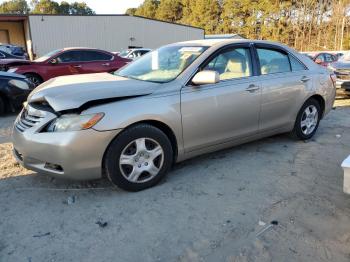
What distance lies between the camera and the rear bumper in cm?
325

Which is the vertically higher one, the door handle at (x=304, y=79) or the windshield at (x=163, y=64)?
the windshield at (x=163, y=64)

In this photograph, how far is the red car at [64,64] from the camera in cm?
1014

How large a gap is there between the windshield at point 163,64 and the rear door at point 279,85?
0.99 metres

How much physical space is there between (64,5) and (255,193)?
3554 inches

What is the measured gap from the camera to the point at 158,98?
3.65 metres

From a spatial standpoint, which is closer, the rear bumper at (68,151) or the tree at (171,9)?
the rear bumper at (68,151)

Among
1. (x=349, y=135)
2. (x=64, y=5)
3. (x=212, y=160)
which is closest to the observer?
(x=212, y=160)

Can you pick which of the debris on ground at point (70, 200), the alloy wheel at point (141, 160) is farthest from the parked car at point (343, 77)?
the debris on ground at point (70, 200)

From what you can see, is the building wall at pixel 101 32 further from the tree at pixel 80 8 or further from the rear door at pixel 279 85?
the tree at pixel 80 8

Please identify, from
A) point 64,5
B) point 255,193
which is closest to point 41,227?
point 255,193

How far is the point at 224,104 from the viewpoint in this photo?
13.5 feet

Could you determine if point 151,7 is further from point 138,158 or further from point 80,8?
point 138,158

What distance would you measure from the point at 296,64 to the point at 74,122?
11.3 ft

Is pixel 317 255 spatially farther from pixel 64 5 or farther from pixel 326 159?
pixel 64 5
